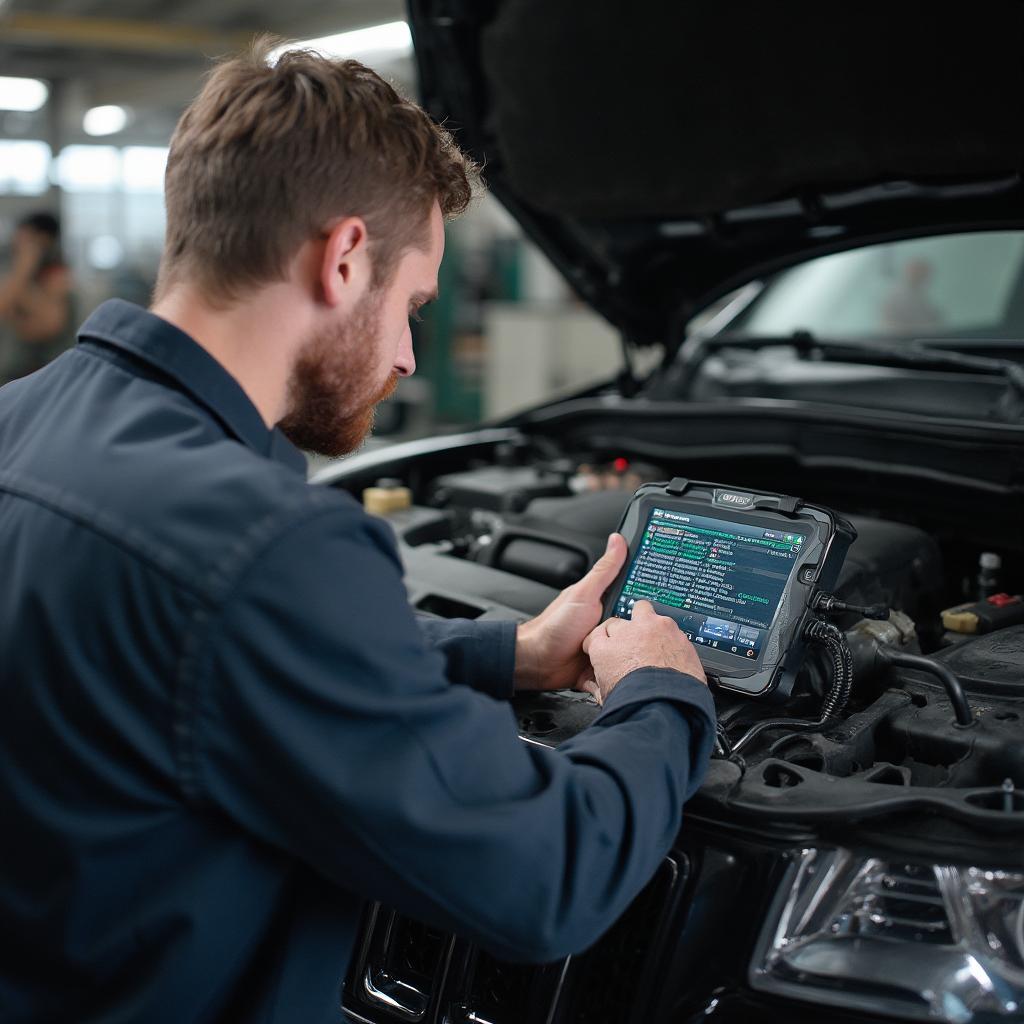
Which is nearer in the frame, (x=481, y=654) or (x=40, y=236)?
(x=481, y=654)

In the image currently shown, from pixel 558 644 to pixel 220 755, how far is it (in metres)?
0.56

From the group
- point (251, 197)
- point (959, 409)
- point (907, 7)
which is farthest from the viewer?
point (959, 409)

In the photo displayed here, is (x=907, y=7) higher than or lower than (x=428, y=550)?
higher

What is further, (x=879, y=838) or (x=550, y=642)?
(x=550, y=642)

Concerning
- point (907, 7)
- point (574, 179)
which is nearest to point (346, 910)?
point (907, 7)

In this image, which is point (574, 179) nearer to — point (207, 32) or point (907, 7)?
point (907, 7)

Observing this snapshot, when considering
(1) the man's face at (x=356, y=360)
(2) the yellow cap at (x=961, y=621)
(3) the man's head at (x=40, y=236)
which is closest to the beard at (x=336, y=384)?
(1) the man's face at (x=356, y=360)

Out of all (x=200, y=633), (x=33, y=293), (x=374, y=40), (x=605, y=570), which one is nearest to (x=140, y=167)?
(x=374, y=40)

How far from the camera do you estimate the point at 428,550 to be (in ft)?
6.37

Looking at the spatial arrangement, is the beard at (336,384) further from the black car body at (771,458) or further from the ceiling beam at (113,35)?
the ceiling beam at (113,35)

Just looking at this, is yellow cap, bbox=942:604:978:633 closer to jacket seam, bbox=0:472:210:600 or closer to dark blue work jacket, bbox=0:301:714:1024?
dark blue work jacket, bbox=0:301:714:1024

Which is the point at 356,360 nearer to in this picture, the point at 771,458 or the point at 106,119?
the point at 771,458

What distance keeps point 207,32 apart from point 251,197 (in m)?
9.21

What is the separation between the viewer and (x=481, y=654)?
4.50 feet
